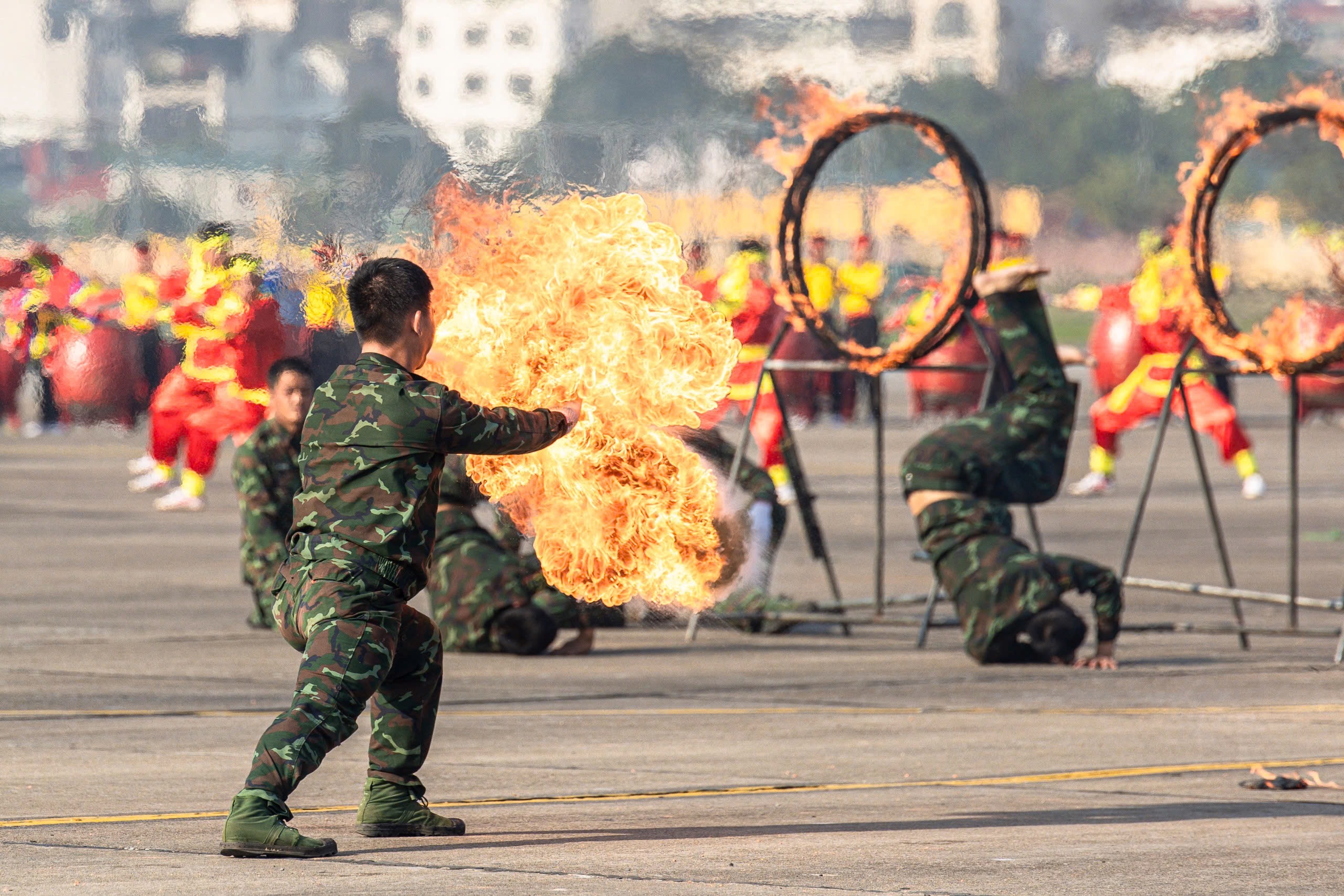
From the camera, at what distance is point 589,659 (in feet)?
34.6

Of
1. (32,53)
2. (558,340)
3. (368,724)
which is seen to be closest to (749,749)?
(368,724)

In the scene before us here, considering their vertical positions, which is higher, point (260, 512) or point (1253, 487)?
point (260, 512)

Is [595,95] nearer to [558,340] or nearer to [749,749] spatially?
[749,749]

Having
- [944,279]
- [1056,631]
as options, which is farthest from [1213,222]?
[1056,631]

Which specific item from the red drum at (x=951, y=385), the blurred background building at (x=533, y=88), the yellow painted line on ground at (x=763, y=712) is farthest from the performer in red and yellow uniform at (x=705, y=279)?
the yellow painted line on ground at (x=763, y=712)

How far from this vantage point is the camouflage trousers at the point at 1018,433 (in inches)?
408

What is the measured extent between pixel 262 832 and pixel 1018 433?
211 inches

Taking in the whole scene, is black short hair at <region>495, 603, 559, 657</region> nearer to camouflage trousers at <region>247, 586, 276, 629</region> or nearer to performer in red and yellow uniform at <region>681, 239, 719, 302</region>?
camouflage trousers at <region>247, 586, 276, 629</region>

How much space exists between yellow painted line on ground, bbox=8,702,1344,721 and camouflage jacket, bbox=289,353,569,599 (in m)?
2.89

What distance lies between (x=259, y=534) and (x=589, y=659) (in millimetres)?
1712

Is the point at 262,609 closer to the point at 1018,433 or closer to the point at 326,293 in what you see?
the point at 326,293

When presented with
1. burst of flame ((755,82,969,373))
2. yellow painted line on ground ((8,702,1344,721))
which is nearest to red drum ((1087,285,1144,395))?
burst of flame ((755,82,969,373))

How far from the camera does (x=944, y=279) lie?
11.1 meters

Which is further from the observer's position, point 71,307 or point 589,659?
point 71,307
